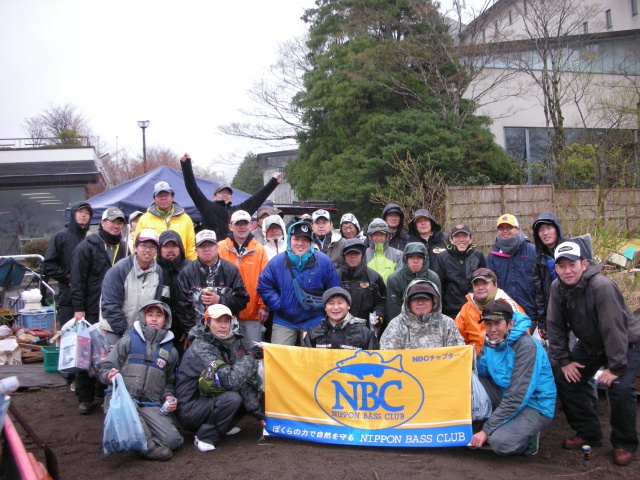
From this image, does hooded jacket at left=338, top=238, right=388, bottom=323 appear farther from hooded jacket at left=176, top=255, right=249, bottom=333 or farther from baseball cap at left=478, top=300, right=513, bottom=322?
baseball cap at left=478, top=300, right=513, bottom=322

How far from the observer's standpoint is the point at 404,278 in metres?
5.91

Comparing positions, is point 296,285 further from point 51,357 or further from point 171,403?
point 51,357

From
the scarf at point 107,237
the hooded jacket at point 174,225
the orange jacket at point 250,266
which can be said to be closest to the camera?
the orange jacket at point 250,266

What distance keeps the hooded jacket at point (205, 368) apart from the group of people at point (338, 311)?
1 cm

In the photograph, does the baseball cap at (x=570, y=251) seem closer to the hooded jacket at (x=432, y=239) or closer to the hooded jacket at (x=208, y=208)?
the hooded jacket at (x=432, y=239)

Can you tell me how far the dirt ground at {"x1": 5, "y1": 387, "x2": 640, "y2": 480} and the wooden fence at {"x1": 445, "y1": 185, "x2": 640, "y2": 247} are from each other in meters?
8.10

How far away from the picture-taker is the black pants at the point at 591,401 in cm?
465

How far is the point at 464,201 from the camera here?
522 inches

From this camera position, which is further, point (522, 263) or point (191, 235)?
point (191, 235)

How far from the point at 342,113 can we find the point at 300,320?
15.4m

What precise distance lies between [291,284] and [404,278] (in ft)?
3.88

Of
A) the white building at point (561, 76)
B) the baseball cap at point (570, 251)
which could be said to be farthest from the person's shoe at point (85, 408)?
A: the white building at point (561, 76)

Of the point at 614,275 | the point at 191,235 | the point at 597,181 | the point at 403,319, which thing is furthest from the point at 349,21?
the point at 403,319

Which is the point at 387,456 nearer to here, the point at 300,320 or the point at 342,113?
the point at 300,320
